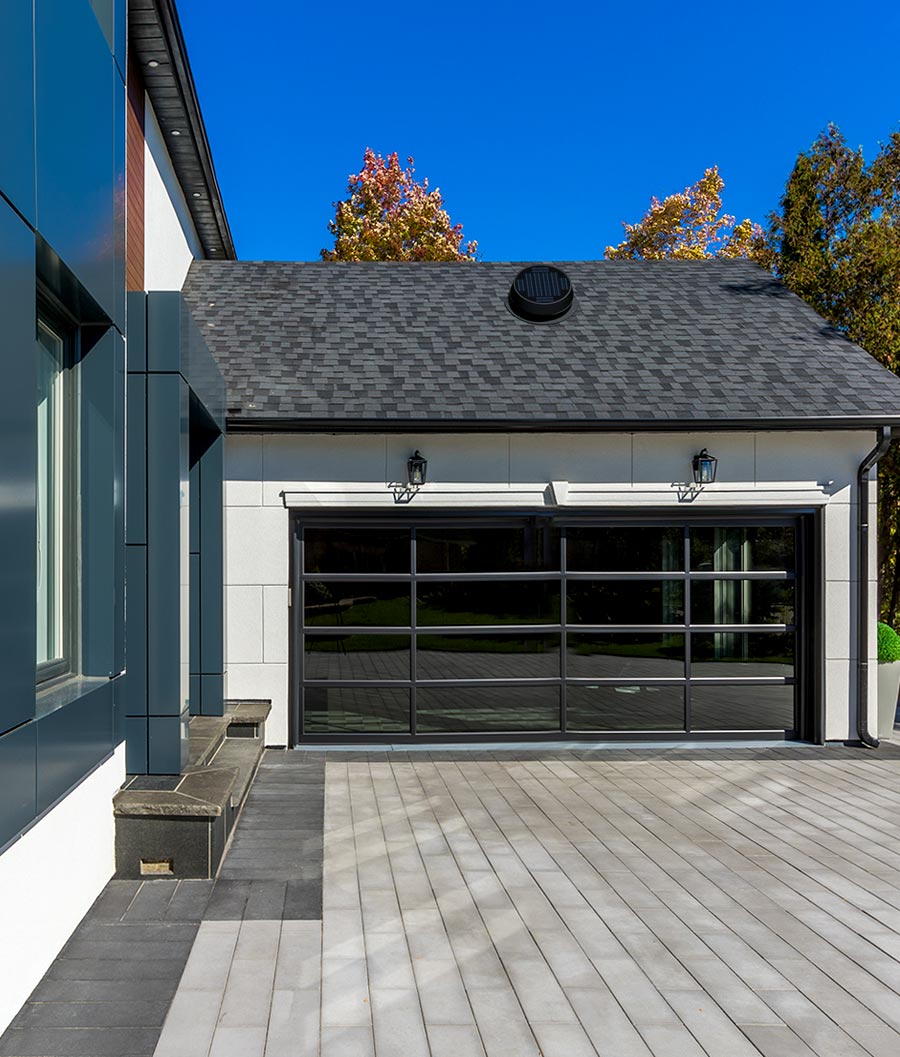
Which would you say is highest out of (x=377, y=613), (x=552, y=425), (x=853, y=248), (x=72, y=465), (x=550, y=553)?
(x=853, y=248)

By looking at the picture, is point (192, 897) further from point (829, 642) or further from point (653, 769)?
point (829, 642)

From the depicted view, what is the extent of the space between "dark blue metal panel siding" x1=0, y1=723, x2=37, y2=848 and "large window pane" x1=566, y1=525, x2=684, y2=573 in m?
6.61

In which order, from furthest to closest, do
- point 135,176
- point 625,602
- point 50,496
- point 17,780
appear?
Answer: point 625,602, point 135,176, point 50,496, point 17,780

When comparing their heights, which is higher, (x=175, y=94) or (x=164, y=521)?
(x=175, y=94)

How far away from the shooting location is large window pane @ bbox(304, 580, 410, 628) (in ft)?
30.6

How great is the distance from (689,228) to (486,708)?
67.1 ft

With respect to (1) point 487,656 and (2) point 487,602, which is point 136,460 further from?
(1) point 487,656

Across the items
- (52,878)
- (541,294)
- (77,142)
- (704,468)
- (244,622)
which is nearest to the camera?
(52,878)

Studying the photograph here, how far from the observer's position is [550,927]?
4602 mm

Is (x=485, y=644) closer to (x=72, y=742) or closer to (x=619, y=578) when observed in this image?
(x=619, y=578)

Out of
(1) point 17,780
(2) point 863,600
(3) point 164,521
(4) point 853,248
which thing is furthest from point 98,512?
(4) point 853,248

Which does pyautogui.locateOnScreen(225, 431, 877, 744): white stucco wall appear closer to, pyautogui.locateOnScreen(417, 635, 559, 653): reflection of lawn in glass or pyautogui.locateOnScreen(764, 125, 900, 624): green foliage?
pyautogui.locateOnScreen(417, 635, 559, 653): reflection of lawn in glass

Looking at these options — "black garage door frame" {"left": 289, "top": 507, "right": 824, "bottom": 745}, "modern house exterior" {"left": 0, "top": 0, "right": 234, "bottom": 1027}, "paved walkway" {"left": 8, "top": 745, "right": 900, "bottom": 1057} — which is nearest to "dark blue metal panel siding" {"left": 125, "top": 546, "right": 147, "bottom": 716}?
"modern house exterior" {"left": 0, "top": 0, "right": 234, "bottom": 1027}

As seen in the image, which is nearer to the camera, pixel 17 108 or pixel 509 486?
pixel 17 108
